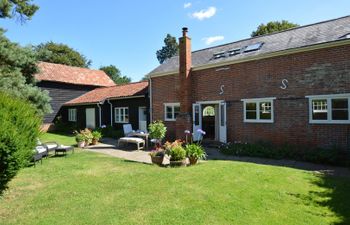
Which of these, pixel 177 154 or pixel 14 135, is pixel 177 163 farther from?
pixel 14 135

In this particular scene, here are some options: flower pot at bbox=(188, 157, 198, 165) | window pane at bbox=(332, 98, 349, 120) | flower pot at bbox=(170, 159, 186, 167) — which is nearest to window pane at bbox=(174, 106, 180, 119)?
flower pot at bbox=(188, 157, 198, 165)

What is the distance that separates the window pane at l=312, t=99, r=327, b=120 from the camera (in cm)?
1127

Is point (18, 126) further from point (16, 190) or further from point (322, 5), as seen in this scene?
point (322, 5)

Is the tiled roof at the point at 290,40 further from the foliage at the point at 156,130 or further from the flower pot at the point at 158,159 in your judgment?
the flower pot at the point at 158,159

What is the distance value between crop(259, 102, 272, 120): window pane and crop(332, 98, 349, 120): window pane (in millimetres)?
2701

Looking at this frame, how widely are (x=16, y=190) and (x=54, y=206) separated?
2025mm

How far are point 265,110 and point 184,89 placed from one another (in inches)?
193

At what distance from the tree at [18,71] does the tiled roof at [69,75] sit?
6.21 metres

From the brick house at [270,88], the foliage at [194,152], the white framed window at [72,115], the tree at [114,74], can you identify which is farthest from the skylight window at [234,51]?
the tree at [114,74]

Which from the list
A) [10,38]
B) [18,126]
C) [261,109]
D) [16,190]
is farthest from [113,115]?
[18,126]

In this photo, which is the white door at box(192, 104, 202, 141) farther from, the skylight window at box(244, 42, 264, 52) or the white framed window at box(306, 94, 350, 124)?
the white framed window at box(306, 94, 350, 124)

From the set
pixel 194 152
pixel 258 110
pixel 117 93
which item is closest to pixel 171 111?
pixel 258 110

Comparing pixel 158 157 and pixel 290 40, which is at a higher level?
pixel 290 40

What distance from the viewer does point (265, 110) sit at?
13.1 meters
